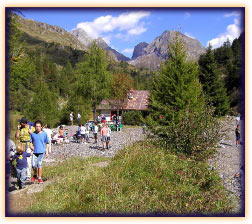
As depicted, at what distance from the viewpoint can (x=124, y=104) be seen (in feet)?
155

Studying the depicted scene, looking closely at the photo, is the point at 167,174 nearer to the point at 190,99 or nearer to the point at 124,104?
the point at 190,99

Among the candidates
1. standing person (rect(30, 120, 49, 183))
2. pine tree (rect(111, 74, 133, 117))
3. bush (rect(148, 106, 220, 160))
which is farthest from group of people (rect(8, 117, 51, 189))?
pine tree (rect(111, 74, 133, 117))

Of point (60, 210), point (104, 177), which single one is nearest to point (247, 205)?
point (104, 177)

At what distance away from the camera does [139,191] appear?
5594 millimetres

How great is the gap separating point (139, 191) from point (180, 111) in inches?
285

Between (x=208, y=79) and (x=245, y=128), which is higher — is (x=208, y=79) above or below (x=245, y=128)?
above

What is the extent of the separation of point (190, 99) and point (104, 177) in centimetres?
856

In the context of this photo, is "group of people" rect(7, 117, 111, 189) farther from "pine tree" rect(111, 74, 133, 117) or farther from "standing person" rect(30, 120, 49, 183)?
"pine tree" rect(111, 74, 133, 117)

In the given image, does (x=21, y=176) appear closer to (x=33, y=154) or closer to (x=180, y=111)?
(x=33, y=154)

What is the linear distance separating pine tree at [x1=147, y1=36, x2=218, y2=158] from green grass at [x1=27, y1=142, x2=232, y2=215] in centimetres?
208

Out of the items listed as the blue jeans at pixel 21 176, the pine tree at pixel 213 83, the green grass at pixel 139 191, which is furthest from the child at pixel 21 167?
the pine tree at pixel 213 83

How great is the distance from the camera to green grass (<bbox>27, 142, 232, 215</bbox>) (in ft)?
16.6

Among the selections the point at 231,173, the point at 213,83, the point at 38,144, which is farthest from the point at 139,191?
the point at 213,83

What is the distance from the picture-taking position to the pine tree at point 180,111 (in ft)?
29.8
